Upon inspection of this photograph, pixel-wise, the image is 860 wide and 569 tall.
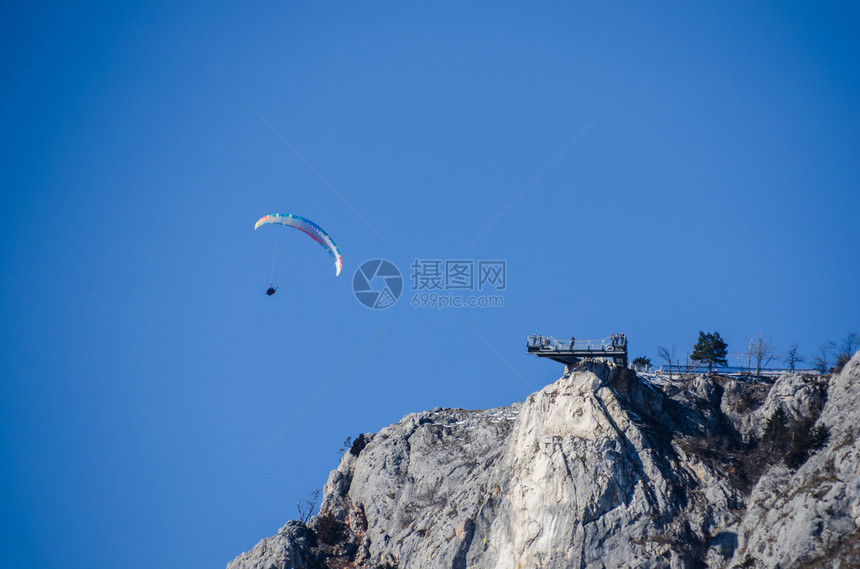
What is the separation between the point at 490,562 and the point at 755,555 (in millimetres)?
16474

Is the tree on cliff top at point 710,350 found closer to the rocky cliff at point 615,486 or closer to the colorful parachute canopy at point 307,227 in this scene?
the rocky cliff at point 615,486

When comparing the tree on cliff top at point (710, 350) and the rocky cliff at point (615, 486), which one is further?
the tree on cliff top at point (710, 350)

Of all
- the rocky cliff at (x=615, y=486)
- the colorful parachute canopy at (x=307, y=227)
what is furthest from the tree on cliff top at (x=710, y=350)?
the colorful parachute canopy at (x=307, y=227)

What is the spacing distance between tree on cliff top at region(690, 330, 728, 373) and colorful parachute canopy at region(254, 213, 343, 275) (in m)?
30.8

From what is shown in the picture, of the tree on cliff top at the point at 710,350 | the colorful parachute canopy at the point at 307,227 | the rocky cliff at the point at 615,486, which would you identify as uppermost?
the colorful parachute canopy at the point at 307,227

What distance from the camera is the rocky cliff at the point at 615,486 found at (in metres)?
52.1

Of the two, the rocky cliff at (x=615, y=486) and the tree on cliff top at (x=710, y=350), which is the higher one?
the tree on cliff top at (x=710, y=350)

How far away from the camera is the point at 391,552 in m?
63.7

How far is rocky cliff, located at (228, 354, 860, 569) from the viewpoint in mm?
52125

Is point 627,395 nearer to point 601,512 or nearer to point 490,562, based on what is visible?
point 601,512

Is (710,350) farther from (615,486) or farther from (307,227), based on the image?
(307,227)

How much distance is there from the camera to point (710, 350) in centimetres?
7206

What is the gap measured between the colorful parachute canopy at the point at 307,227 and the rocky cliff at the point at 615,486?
17.1 metres

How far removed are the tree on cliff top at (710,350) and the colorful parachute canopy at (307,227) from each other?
30.8 metres
